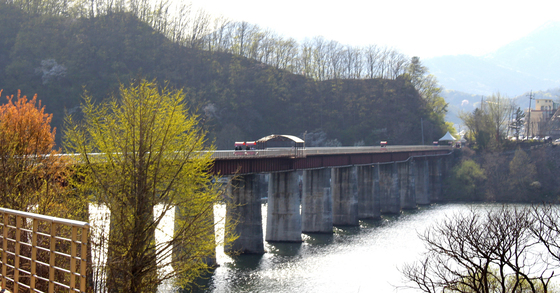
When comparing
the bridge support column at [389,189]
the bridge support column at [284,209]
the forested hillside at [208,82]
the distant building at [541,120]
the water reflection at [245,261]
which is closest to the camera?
the water reflection at [245,261]

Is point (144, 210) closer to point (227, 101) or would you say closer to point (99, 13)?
point (227, 101)

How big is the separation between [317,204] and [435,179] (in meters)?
53.2

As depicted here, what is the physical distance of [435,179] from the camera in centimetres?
10619

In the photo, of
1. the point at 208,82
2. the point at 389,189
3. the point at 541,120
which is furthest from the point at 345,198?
the point at 541,120

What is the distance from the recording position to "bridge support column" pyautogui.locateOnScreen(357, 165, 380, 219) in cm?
7569

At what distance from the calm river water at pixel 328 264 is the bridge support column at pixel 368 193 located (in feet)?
35.0

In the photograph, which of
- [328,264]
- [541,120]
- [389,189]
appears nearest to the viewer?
[328,264]

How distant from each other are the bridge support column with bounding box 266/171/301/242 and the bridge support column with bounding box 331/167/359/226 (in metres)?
15.4

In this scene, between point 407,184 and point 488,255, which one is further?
point 407,184

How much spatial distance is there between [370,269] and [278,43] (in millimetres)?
124324

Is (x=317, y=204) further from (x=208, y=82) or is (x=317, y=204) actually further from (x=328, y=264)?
(x=208, y=82)

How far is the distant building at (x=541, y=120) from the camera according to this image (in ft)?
441

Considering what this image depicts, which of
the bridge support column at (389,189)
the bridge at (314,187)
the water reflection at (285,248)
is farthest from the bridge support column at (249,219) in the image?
the bridge support column at (389,189)

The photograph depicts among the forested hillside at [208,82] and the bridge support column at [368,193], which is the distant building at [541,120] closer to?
the forested hillside at [208,82]
